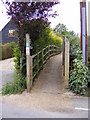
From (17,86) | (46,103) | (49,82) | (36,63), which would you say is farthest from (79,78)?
(36,63)

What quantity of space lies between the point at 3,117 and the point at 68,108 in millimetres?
1832

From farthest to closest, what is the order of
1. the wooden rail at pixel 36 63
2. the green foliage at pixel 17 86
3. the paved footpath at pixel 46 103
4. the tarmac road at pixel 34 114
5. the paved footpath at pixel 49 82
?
the wooden rail at pixel 36 63 → the paved footpath at pixel 49 82 → the green foliage at pixel 17 86 → the paved footpath at pixel 46 103 → the tarmac road at pixel 34 114

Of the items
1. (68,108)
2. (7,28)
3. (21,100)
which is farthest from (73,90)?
(7,28)

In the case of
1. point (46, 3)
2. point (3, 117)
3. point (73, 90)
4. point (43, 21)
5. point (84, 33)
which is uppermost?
point (46, 3)

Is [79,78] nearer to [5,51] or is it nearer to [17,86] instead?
[17,86]

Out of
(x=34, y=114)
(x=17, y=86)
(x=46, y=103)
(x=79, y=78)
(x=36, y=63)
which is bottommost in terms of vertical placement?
(x=34, y=114)

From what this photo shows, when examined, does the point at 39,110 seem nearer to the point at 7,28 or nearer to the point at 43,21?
the point at 43,21

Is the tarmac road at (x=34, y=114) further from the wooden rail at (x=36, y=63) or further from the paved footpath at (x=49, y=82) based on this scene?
the wooden rail at (x=36, y=63)

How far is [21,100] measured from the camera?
5.91 meters

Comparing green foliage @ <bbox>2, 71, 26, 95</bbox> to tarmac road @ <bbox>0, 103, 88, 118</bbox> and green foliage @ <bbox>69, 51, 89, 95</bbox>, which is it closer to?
tarmac road @ <bbox>0, 103, 88, 118</bbox>

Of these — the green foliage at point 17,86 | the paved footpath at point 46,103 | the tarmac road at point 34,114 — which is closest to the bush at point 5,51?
the green foliage at point 17,86

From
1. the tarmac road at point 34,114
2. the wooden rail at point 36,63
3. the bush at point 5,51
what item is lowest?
the tarmac road at point 34,114

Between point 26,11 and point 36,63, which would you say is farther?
point 36,63

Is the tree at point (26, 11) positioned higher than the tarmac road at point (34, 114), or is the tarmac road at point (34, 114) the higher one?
the tree at point (26, 11)
